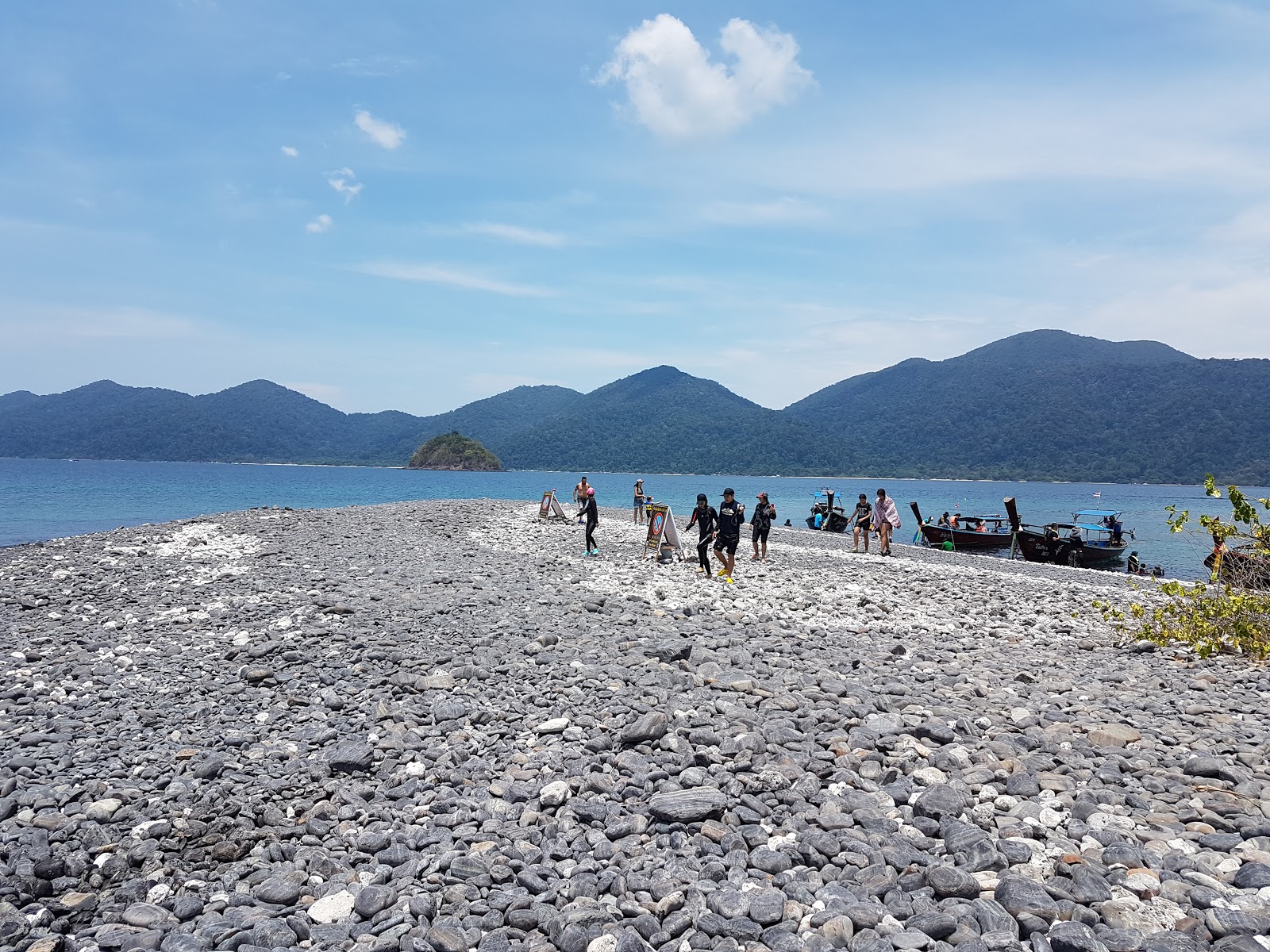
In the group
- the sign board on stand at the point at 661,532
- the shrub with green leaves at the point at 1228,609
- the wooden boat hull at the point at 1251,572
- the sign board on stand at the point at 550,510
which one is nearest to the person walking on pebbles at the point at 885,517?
the sign board on stand at the point at 661,532

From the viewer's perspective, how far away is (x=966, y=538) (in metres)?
38.4

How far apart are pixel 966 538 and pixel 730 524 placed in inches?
1003

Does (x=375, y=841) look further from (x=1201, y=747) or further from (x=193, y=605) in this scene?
(x=193, y=605)

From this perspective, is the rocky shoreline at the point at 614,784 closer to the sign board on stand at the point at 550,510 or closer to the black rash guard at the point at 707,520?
the black rash guard at the point at 707,520

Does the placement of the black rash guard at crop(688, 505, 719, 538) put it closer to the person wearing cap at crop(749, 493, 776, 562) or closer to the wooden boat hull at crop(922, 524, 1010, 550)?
the person wearing cap at crop(749, 493, 776, 562)

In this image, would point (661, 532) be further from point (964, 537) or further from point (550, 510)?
point (964, 537)

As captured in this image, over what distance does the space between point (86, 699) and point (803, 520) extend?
65.6m

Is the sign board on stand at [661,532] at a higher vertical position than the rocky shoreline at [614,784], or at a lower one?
higher

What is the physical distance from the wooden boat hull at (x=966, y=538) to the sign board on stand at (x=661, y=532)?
2234cm

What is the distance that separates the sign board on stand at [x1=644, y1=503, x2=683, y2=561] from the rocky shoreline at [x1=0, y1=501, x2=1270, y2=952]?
798cm

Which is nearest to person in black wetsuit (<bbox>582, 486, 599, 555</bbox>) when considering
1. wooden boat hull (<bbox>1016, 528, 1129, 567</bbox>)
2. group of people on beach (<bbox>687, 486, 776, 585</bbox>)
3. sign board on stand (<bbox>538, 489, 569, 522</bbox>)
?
group of people on beach (<bbox>687, 486, 776, 585</bbox>)

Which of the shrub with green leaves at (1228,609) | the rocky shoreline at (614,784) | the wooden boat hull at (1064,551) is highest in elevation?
the shrub with green leaves at (1228,609)

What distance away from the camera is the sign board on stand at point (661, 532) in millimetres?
21047

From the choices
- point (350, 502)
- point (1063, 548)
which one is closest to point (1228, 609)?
point (1063, 548)
